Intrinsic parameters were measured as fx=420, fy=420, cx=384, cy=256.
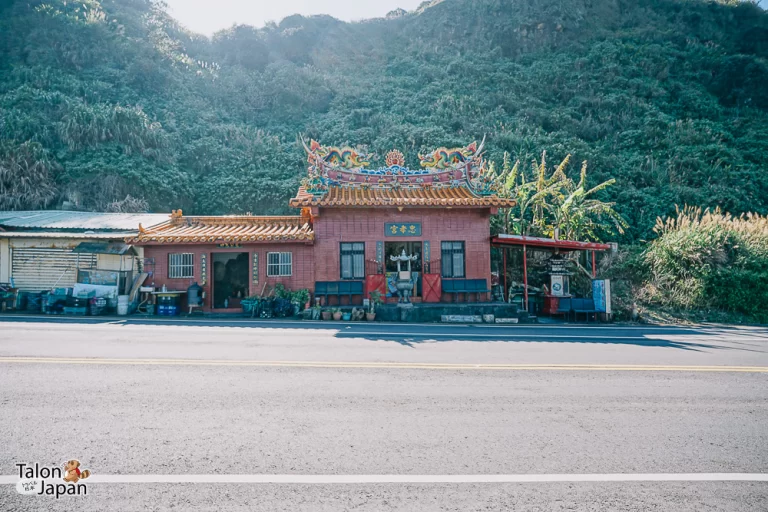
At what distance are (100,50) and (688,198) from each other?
5478 cm

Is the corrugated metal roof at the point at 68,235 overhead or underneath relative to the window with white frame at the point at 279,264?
overhead

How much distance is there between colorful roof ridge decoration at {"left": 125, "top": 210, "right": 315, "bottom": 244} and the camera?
16547 millimetres

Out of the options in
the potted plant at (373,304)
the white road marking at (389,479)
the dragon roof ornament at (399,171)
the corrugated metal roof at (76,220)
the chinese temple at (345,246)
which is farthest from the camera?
the corrugated metal roof at (76,220)

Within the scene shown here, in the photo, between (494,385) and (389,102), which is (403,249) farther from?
(389,102)

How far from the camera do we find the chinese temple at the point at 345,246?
55.1 ft

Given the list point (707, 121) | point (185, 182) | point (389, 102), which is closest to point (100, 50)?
point (185, 182)

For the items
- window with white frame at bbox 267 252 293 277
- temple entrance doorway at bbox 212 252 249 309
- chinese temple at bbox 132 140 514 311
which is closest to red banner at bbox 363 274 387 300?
chinese temple at bbox 132 140 514 311

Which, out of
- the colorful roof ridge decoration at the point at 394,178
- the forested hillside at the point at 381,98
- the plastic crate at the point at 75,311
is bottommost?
the plastic crate at the point at 75,311

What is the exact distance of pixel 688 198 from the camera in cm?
2852

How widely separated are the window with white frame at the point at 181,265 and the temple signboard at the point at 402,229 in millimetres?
8127

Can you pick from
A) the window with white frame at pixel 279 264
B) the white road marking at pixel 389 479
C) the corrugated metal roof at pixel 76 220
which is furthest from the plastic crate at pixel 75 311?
the white road marking at pixel 389 479

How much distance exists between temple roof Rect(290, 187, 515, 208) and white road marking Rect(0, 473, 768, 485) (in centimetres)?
1326

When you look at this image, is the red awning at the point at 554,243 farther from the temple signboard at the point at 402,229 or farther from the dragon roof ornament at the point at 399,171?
the temple signboard at the point at 402,229

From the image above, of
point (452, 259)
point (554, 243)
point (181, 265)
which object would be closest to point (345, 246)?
point (452, 259)
